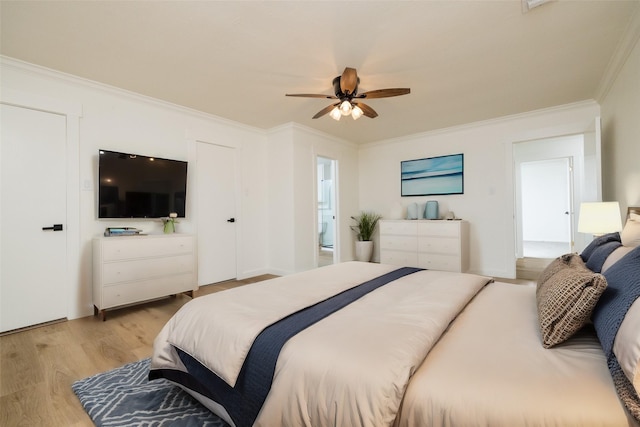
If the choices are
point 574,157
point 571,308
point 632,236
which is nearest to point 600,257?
point 632,236

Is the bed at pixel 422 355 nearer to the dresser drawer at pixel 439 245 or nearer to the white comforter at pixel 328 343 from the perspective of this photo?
the white comforter at pixel 328 343

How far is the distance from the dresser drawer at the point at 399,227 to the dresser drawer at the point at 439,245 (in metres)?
0.19

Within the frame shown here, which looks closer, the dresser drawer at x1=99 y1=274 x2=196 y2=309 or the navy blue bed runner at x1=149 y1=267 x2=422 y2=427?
the navy blue bed runner at x1=149 y1=267 x2=422 y2=427

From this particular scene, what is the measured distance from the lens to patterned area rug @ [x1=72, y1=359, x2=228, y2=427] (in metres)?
1.42

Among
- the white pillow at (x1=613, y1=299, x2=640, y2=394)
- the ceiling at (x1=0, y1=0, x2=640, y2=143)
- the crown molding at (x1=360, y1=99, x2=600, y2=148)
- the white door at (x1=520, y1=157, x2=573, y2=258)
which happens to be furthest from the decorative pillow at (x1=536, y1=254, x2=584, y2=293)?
the white door at (x1=520, y1=157, x2=573, y2=258)

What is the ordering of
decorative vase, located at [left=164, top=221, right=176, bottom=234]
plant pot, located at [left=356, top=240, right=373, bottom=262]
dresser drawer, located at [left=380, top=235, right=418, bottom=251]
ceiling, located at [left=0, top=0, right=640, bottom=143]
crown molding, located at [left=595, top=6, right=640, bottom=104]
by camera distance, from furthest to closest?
plant pot, located at [left=356, top=240, right=373, bottom=262] → dresser drawer, located at [left=380, top=235, right=418, bottom=251] → decorative vase, located at [left=164, top=221, right=176, bottom=234] → crown molding, located at [left=595, top=6, right=640, bottom=104] → ceiling, located at [left=0, top=0, right=640, bottom=143]

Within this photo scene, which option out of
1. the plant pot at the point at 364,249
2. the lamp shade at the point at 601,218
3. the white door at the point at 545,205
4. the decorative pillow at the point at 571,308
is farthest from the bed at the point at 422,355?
the white door at the point at 545,205

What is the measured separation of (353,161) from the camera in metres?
5.71

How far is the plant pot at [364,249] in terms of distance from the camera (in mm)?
5340

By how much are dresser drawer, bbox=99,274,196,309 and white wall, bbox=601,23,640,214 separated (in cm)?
438

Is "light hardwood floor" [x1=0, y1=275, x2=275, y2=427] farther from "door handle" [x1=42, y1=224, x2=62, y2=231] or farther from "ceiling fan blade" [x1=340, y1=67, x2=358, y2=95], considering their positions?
"ceiling fan blade" [x1=340, y1=67, x2=358, y2=95]

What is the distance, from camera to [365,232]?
18.0ft

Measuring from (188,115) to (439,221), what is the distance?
382 centimetres

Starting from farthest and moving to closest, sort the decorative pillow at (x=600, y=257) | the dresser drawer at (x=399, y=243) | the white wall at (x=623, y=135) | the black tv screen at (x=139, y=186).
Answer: the dresser drawer at (x=399, y=243) < the black tv screen at (x=139, y=186) < the white wall at (x=623, y=135) < the decorative pillow at (x=600, y=257)
